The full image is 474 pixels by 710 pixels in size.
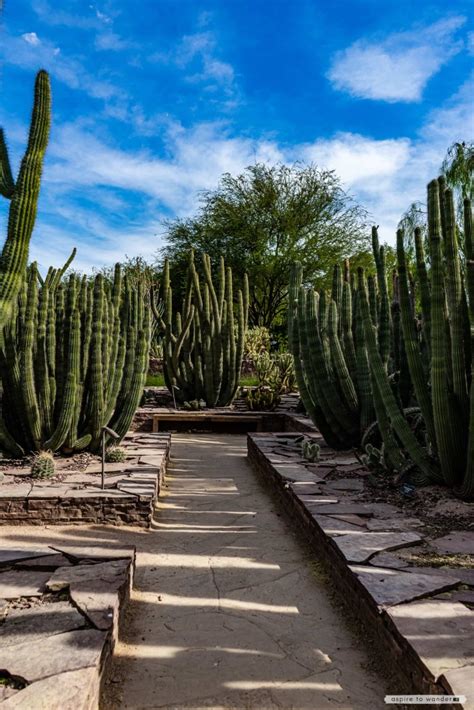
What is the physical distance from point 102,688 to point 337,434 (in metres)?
4.44

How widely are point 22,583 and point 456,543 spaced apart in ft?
7.60

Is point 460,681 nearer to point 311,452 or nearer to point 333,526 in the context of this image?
point 333,526

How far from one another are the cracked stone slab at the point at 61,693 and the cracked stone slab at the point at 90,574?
0.79 metres

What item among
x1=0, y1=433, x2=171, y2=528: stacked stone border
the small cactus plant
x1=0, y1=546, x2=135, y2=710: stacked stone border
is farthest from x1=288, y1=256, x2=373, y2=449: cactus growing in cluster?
x1=0, y1=546, x2=135, y2=710: stacked stone border

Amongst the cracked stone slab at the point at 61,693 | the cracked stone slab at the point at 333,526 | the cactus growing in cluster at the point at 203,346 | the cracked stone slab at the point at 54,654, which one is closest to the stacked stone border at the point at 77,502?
the cracked stone slab at the point at 333,526

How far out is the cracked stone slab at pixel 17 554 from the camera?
125 inches

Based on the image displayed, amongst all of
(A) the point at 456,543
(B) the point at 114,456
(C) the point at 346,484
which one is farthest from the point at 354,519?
(B) the point at 114,456

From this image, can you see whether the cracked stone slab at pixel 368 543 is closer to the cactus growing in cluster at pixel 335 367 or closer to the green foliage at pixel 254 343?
the cactus growing in cluster at pixel 335 367

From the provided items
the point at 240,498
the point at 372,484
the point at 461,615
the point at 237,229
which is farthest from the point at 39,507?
the point at 237,229

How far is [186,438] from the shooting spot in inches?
374

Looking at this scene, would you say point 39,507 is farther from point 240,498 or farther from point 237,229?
point 237,229

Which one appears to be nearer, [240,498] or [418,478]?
[418,478]

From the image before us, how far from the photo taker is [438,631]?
2.22 metres

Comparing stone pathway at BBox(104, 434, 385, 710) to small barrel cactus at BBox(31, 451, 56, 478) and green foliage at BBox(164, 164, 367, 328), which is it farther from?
green foliage at BBox(164, 164, 367, 328)
